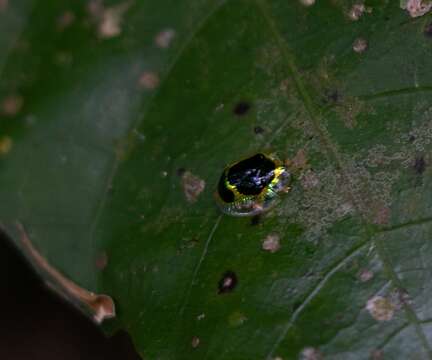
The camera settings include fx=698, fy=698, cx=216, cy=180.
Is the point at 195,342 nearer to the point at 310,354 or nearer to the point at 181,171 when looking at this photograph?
the point at 310,354

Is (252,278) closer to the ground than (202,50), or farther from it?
closer to the ground

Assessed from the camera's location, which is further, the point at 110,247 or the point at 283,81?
the point at 110,247

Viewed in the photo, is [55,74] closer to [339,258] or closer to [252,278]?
[252,278]

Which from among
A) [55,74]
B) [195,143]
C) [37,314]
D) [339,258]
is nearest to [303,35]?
[195,143]

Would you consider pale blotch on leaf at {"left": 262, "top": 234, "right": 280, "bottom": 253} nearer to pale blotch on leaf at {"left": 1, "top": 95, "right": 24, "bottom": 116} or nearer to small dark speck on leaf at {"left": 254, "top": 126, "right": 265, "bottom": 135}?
small dark speck on leaf at {"left": 254, "top": 126, "right": 265, "bottom": 135}

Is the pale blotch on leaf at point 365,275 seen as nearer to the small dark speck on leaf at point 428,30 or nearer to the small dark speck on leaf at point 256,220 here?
the small dark speck on leaf at point 256,220

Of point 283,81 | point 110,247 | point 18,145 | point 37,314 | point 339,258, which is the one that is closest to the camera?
point 339,258

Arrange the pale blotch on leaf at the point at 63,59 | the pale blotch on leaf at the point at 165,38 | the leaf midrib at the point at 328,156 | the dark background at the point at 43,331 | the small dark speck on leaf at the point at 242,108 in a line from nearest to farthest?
the leaf midrib at the point at 328,156 < the small dark speck on leaf at the point at 242,108 < the pale blotch on leaf at the point at 165,38 < the pale blotch on leaf at the point at 63,59 < the dark background at the point at 43,331

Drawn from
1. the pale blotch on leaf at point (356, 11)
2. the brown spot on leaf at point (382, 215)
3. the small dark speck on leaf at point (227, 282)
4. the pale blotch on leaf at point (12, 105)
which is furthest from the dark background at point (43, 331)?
the pale blotch on leaf at point (356, 11)
